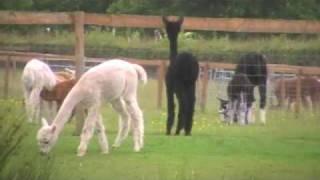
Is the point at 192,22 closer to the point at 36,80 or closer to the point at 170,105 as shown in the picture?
the point at 170,105

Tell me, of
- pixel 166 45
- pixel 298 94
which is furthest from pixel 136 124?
pixel 166 45

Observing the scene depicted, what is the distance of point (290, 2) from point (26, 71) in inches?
348

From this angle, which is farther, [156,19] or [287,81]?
[287,81]

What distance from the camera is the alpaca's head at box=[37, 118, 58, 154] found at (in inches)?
465

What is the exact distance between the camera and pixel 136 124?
1307cm

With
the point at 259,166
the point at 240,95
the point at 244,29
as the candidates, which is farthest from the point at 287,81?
the point at 259,166

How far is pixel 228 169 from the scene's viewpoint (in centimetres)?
1093

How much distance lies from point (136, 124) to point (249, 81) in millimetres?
5338

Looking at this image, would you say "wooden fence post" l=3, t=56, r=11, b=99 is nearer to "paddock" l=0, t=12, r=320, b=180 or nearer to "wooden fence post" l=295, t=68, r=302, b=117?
"paddock" l=0, t=12, r=320, b=180

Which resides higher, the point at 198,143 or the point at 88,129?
the point at 88,129

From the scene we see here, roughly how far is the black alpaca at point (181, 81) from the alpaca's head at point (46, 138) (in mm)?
3160

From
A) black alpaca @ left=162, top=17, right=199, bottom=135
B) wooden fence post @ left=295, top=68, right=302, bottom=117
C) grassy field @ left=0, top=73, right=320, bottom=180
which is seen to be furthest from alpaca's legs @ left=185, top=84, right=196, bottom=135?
wooden fence post @ left=295, top=68, right=302, bottom=117

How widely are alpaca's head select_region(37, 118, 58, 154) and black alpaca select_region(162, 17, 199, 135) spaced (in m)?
3.16

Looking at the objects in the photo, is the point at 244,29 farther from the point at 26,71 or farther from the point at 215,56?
the point at 215,56
